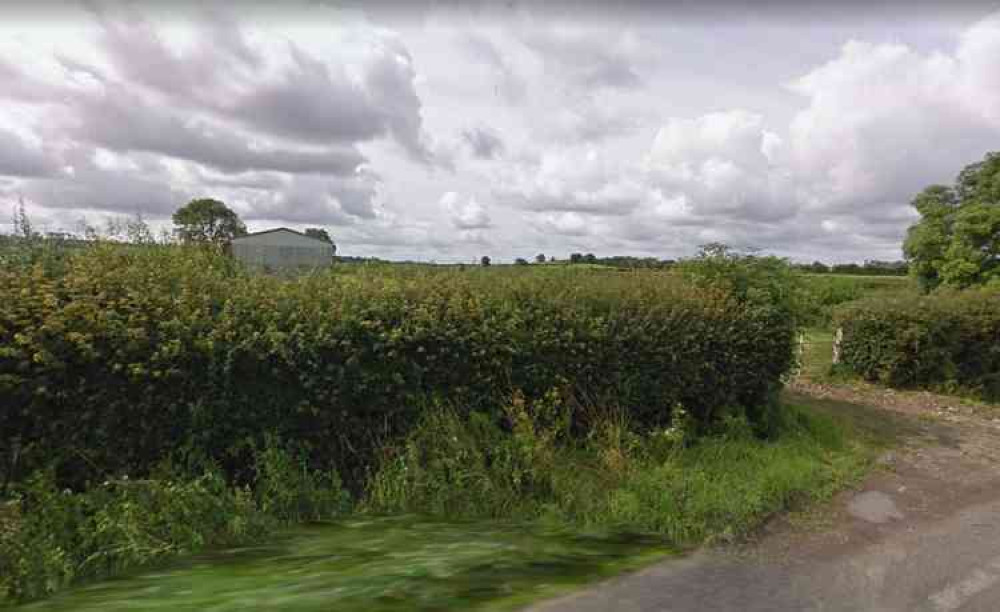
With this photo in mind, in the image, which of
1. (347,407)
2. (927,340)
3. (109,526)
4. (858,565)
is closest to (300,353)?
(347,407)

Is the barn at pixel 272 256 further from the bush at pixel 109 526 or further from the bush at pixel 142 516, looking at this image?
the bush at pixel 109 526

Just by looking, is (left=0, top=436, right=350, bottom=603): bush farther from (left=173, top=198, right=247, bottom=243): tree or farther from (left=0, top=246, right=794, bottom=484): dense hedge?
(left=173, top=198, right=247, bottom=243): tree

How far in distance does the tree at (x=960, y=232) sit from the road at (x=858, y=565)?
17632 mm

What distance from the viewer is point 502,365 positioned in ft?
14.9

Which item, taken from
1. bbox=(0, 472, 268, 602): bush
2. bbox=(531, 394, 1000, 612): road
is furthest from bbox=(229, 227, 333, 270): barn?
bbox=(531, 394, 1000, 612): road

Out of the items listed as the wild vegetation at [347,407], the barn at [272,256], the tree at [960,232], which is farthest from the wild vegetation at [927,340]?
the barn at [272,256]

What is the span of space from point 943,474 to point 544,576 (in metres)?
5.33

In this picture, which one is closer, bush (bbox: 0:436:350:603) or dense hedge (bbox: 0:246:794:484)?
bush (bbox: 0:436:350:603)

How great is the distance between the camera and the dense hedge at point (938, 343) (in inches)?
381

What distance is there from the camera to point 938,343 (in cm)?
977

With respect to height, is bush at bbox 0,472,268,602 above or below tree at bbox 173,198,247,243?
below

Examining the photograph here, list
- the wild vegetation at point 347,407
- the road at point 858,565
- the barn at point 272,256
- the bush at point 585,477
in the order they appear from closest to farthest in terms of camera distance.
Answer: the road at point 858,565
the wild vegetation at point 347,407
the bush at point 585,477
the barn at point 272,256

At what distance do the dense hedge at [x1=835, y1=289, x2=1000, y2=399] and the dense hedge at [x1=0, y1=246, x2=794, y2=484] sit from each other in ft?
22.2

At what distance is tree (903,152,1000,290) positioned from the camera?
1739cm
